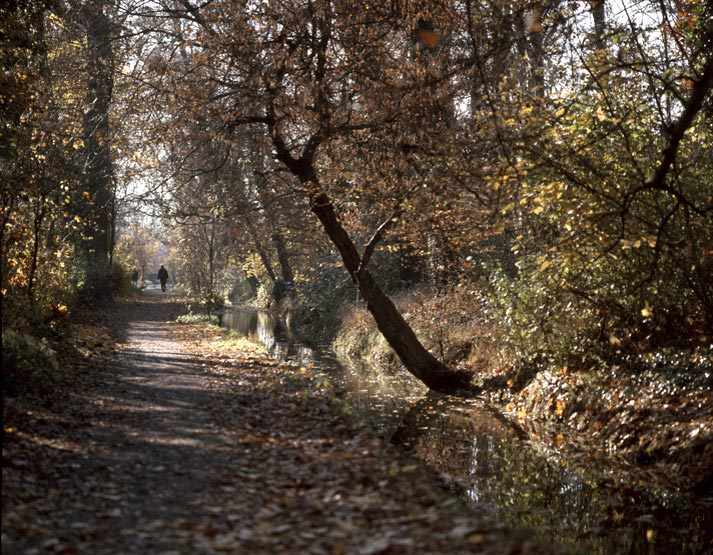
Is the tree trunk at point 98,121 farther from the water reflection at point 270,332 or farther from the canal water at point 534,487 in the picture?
the canal water at point 534,487

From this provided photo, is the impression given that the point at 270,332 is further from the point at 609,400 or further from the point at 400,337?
the point at 609,400

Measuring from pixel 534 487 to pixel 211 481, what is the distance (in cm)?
417

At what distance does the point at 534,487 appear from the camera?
867cm

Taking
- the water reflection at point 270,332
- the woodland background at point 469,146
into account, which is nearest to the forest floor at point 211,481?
the woodland background at point 469,146

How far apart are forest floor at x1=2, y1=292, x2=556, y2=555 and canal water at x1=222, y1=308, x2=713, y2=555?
0.85m

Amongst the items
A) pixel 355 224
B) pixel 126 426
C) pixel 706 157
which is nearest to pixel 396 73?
pixel 355 224

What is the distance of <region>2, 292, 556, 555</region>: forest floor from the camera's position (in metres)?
5.13

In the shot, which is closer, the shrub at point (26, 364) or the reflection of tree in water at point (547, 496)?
the reflection of tree in water at point (547, 496)

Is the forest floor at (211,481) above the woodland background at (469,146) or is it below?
below

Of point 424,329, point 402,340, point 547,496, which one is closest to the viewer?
point 547,496

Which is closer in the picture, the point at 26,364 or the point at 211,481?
the point at 211,481

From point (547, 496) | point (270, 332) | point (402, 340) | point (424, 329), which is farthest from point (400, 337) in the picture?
point (270, 332)

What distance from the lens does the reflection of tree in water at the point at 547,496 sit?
23.4ft

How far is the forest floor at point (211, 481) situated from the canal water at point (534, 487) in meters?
0.85
